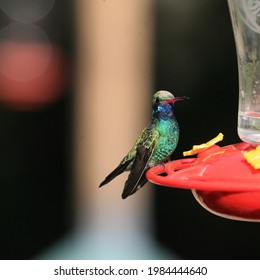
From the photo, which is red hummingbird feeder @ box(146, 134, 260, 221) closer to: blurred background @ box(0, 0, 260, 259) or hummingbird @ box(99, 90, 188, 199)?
hummingbird @ box(99, 90, 188, 199)

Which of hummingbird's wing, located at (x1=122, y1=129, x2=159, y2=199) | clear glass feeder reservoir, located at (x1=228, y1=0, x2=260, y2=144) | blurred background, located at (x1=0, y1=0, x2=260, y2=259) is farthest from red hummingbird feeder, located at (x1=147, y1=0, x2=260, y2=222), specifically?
blurred background, located at (x1=0, y1=0, x2=260, y2=259)

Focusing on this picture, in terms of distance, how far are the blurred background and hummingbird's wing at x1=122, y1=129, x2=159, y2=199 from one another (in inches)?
19.9

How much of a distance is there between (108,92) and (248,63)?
1.17 meters

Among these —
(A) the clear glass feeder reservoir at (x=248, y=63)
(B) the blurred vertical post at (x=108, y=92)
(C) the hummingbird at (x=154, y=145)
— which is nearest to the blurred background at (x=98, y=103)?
(B) the blurred vertical post at (x=108, y=92)

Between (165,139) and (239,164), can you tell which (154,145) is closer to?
(165,139)

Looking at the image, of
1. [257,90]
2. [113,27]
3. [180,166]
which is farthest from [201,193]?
[113,27]

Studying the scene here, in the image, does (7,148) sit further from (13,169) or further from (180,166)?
(180,166)

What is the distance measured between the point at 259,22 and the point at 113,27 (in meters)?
1.24

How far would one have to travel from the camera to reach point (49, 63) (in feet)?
8.12

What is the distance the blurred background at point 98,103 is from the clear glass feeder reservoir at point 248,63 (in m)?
1.05

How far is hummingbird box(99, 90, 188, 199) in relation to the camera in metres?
1.71

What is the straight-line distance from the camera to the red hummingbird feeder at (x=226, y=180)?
1.04 m

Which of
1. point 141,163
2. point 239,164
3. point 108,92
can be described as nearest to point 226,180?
point 239,164

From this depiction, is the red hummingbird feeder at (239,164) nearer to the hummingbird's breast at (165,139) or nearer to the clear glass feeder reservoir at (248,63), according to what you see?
the clear glass feeder reservoir at (248,63)
